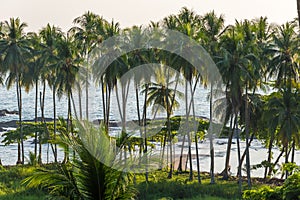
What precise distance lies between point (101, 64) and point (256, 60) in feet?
41.5

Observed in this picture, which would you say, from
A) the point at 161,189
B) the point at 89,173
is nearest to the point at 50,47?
the point at 161,189

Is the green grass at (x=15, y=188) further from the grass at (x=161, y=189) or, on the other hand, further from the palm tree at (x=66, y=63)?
the palm tree at (x=66, y=63)

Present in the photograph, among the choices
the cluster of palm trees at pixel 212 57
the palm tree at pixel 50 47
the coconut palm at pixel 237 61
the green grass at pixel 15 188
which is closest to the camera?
the green grass at pixel 15 188

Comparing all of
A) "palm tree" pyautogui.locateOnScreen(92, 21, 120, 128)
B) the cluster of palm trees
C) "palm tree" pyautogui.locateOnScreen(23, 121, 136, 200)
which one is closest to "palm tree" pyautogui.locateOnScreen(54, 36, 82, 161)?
the cluster of palm trees

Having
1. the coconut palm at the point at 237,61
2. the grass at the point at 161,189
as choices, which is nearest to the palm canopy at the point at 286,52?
the coconut palm at the point at 237,61

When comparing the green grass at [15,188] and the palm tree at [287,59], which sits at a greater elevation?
the palm tree at [287,59]

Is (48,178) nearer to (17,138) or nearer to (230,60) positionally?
(230,60)

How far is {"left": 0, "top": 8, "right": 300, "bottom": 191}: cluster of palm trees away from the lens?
3678 centimetres

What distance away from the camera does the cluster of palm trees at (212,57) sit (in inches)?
1448

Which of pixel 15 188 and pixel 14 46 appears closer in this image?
pixel 15 188

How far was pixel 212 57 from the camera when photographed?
37094mm

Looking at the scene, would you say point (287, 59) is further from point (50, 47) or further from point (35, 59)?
point (35, 59)

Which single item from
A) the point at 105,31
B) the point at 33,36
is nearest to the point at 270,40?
the point at 105,31

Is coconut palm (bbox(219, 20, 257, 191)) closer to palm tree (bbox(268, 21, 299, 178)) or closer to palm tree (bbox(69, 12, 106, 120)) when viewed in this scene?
palm tree (bbox(268, 21, 299, 178))
